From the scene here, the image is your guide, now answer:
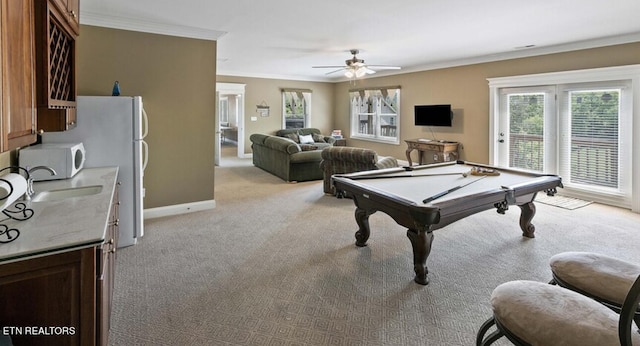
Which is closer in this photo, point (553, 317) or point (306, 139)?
point (553, 317)

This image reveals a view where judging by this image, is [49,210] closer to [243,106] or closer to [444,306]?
[444,306]

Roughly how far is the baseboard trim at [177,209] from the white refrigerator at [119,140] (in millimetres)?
943

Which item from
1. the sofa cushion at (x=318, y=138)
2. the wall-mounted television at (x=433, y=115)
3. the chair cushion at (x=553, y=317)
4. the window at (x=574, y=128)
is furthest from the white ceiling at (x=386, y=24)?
the sofa cushion at (x=318, y=138)

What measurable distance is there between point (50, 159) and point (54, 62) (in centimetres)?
105

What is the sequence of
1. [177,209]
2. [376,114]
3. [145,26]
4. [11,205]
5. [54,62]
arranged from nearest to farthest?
[11,205] → [54,62] → [145,26] → [177,209] → [376,114]

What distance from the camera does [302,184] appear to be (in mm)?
6695

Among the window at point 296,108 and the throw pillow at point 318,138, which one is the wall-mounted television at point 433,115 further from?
the window at point 296,108

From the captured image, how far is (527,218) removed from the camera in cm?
386

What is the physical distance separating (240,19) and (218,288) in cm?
309

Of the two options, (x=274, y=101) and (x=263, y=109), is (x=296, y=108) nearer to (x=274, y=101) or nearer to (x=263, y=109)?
(x=274, y=101)

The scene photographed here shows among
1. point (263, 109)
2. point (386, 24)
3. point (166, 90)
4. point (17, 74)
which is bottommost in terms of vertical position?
point (17, 74)

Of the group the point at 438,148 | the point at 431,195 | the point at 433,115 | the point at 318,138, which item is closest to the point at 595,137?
the point at 438,148

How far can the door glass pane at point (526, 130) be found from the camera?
6000mm

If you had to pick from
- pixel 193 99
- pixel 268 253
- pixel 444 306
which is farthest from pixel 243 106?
pixel 444 306
